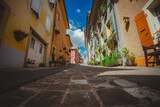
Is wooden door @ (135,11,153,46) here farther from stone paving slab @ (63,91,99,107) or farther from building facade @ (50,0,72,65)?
building facade @ (50,0,72,65)

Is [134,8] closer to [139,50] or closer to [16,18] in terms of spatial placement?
[139,50]

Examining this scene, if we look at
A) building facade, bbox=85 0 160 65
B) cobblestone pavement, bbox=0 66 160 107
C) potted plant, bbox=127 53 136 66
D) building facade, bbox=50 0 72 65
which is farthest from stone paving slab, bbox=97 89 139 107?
building facade, bbox=50 0 72 65

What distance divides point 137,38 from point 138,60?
1.42 meters

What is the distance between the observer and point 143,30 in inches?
153

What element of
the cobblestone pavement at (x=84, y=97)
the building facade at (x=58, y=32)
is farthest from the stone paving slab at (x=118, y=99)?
the building facade at (x=58, y=32)

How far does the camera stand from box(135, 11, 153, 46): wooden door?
362cm

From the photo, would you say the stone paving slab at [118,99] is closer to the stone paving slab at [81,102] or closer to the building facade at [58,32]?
the stone paving slab at [81,102]

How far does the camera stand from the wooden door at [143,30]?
11.9ft

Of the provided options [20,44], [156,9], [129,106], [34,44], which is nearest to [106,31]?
[156,9]

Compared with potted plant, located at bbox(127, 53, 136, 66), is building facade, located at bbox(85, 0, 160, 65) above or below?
above

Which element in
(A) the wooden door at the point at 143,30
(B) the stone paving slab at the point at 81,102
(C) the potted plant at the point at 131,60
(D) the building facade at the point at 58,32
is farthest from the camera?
(D) the building facade at the point at 58,32

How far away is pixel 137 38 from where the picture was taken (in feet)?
14.0

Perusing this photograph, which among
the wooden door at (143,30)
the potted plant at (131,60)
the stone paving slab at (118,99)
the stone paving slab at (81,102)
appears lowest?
the stone paving slab at (81,102)

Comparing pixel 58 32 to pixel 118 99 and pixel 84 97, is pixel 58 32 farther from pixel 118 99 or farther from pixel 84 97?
pixel 118 99
